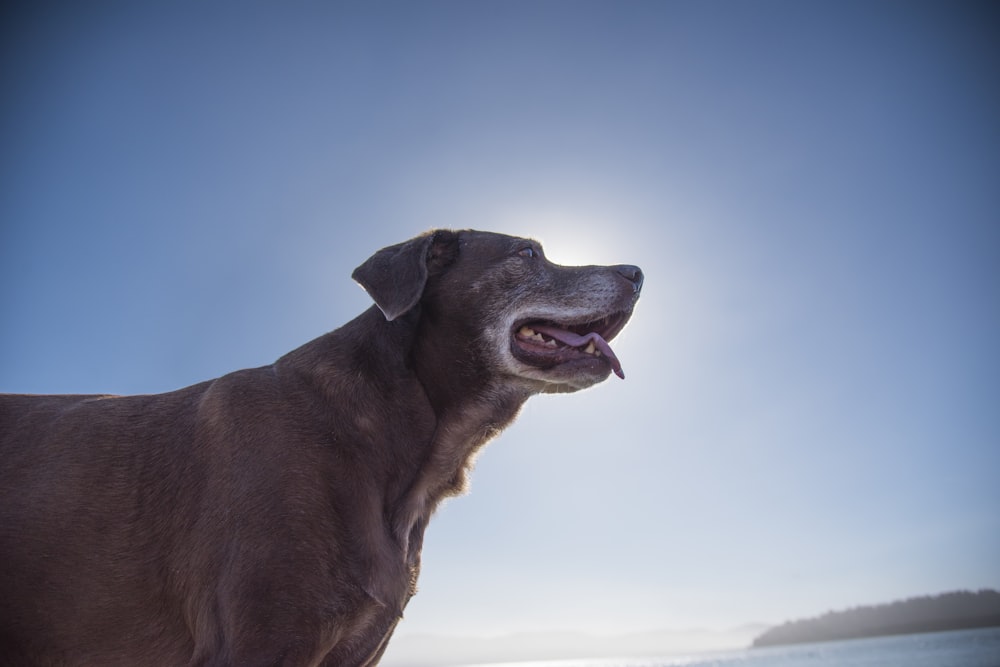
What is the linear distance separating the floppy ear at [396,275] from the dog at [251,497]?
0.02 meters

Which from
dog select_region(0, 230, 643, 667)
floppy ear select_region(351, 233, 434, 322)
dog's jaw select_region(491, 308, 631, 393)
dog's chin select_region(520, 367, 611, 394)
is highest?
floppy ear select_region(351, 233, 434, 322)

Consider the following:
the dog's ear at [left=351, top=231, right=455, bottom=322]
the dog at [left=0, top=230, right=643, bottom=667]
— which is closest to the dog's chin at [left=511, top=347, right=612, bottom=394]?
the dog at [left=0, top=230, right=643, bottom=667]

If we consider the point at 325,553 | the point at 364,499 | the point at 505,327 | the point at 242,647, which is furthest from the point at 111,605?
the point at 505,327

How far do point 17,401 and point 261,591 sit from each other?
2.35 meters

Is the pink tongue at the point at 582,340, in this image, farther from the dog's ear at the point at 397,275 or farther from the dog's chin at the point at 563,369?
the dog's ear at the point at 397,275

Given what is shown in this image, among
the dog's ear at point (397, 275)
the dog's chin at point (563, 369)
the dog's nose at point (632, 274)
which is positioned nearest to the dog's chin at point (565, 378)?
the dog's chin at point (563, 369)

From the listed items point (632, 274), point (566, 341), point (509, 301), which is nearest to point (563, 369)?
point (566, 341)

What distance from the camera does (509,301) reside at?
5227mm

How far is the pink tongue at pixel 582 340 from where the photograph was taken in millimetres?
5203

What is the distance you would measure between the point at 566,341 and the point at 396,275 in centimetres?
153

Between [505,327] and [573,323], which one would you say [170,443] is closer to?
[505,327]

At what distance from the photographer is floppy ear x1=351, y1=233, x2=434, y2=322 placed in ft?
15.2

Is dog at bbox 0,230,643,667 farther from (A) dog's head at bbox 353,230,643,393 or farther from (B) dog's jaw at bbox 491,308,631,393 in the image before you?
(B) dog's jaw at bbox 491,308,631,393

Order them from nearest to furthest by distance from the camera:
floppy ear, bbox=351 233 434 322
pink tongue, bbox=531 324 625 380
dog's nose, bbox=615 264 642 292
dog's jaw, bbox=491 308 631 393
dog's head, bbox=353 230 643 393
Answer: floppy ear, bbox=351 233 434 322, dog's head, bbox=353 230 643 393, dog's jaw, bbox=491 308 631 393, pink tongue, bbox=531 324 625 380, dog's nose, bbox=615 264 642 292
